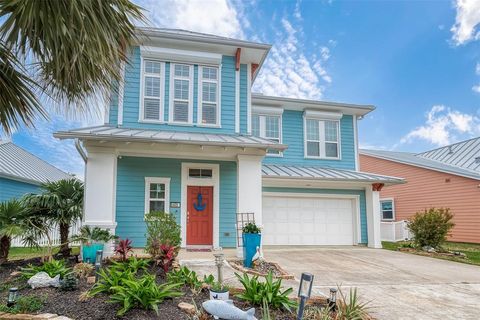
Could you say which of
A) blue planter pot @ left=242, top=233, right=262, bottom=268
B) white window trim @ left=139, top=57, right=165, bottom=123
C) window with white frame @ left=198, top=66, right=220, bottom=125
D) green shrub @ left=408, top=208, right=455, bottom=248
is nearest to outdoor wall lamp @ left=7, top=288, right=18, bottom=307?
blue planter pot @ left=242, top=233, right=262, bottom=268

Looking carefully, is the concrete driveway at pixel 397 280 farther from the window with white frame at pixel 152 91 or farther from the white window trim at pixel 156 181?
the window with white frame at pixel 152 91

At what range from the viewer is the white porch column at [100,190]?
808 centimetres

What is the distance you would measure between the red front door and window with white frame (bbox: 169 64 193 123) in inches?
91.2

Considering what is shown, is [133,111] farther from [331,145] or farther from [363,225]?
[363,225]

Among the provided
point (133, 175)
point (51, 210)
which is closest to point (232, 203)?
point (133, 175)

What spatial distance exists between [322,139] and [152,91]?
7.59 metres

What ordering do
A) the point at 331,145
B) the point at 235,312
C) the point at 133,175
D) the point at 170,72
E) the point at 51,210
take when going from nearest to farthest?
the point at 235,312 → the point at 51,210 → the point at 133,175 → the point at 170,72 → the point at 331,145

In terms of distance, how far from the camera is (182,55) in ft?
34.3

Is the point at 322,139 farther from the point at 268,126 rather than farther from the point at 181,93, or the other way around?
the point at 181,93

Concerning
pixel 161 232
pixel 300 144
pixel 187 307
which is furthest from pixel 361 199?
pixel 187 307

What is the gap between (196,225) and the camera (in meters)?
Result: 10.1

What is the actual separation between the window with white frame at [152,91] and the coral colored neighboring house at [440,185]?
14012 millimetres

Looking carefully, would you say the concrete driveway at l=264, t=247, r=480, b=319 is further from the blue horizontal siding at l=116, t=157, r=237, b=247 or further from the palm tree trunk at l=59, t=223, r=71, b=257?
the palm tree trunk at l=59, t=223, r=71, b=257

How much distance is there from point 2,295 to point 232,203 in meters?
6.39
